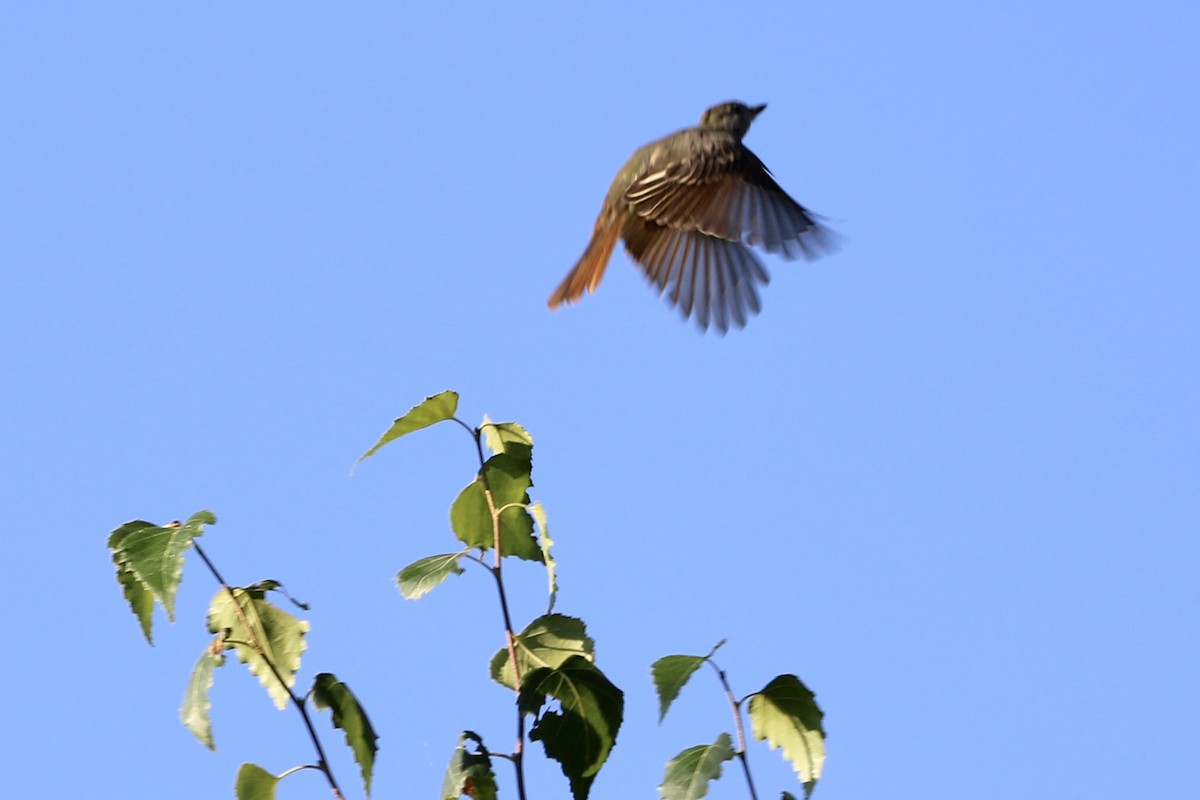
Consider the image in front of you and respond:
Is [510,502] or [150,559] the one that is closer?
[150,559]

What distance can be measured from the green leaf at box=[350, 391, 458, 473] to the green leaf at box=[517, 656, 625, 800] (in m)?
0.47

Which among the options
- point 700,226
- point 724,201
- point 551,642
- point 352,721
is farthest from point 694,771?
point 724,201

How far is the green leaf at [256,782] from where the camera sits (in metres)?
2.24

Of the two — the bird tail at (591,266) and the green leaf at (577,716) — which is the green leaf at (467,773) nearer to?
the green leaf at (577,716)

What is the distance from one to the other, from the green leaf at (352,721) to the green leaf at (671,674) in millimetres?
477

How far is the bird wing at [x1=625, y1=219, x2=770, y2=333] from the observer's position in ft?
17.6

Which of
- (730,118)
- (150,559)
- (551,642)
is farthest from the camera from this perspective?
(730,118)

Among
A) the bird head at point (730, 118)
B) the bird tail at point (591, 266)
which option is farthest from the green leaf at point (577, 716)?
the bird head at point (730, 118)

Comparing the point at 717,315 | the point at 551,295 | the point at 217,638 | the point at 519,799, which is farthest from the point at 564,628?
the point at 551,295

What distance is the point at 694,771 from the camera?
2119 millimetres

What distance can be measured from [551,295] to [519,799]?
12.9ft

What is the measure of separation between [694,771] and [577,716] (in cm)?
20

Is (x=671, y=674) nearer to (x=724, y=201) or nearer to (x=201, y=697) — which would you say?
(x=201, y=697)

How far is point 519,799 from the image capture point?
6.42 ft
